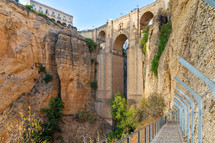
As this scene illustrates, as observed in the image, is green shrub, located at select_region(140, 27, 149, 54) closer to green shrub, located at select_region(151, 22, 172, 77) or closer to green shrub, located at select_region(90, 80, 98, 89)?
green shrub, located at select_region(151, 22, 172, 77)

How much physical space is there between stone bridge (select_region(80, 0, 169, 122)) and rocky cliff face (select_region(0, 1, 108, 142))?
2.19m

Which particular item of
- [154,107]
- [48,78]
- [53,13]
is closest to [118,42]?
[48,78]

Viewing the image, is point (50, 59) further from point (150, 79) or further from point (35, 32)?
point (150, 79)

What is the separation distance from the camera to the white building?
36906mm

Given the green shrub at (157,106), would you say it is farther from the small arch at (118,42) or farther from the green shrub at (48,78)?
the small arch at (118,42)

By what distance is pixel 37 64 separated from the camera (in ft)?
72.0

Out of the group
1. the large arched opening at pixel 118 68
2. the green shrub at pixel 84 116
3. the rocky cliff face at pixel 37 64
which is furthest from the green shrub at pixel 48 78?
the large arched opening at pixel 118 68

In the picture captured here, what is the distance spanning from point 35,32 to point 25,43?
7.98 ft

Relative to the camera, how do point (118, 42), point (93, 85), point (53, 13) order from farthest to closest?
1. point (53, 13)
2. point (118, 42)
3. point (93, 85)

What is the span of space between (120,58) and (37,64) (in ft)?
46.1

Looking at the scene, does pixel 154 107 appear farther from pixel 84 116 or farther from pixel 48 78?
pixel 48 78

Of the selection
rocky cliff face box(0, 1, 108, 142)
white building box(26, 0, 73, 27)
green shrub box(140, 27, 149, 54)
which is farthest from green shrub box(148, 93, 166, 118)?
white building box(26, 0, 73, 27)

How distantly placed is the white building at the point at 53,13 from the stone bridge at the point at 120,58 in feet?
52.7

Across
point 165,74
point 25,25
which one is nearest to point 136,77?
point 165,74
